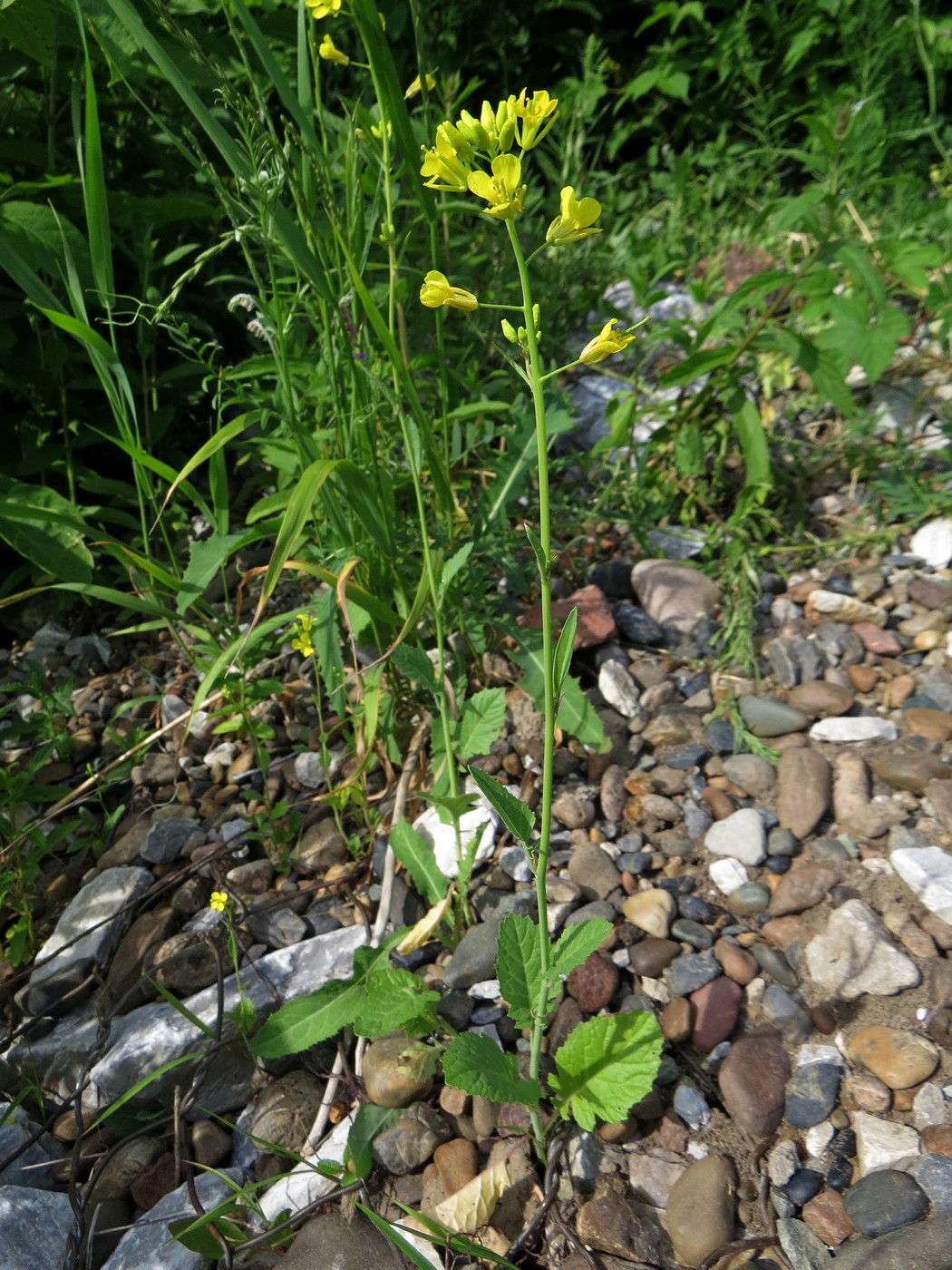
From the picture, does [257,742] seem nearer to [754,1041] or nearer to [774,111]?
[754,1041]

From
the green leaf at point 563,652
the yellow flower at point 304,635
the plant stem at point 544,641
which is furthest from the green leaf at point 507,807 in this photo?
the yellow flower at point 304,635

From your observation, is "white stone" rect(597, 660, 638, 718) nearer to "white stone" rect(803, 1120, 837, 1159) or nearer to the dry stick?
the dry stick

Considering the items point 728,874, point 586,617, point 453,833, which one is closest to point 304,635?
point 453,833

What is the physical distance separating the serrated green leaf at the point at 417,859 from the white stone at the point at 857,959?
2.02ft

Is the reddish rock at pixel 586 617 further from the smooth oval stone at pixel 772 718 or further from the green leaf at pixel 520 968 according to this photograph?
the green leaf at pixel 520 968

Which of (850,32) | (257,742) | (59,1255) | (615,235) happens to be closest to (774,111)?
(850,32)

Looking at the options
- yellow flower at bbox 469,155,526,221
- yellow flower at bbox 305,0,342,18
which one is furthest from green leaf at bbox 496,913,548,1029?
yellow flower at bbox 305,0,342,18

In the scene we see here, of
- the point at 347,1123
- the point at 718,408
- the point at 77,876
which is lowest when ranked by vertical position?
the point at 347,1123

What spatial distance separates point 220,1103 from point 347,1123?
0.22m

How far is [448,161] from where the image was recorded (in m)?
0.85

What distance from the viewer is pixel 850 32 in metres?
3.25

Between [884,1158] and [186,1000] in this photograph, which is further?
[186,1000]

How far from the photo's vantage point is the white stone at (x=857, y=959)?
4.36 feet

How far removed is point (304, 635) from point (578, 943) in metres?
0.82
